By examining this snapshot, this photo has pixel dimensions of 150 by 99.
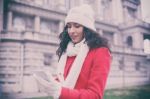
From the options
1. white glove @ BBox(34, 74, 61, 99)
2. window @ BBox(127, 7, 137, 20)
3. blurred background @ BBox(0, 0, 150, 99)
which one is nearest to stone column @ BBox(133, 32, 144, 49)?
blurred background @ BBox(0, 0, 150, 99)

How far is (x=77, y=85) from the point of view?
1290 millimetres

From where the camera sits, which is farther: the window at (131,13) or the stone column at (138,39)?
the window at (131,13)

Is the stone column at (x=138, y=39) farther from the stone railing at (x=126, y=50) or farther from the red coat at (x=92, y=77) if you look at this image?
the red coat at (x=92, y=77)

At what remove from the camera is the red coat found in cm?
112

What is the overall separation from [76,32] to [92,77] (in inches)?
12.7

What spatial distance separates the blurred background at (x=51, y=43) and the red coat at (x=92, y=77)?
475 cm

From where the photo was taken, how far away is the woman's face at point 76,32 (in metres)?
1.37

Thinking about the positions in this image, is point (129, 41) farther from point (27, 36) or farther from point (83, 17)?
point (83, 17)

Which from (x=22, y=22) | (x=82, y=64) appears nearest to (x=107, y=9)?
(x=22, y=22)

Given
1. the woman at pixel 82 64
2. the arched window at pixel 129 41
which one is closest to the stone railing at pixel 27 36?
the arched window at pixel 129 41

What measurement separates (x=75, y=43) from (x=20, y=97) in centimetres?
701

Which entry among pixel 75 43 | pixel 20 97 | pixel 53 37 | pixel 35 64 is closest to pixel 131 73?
pixel 53 37

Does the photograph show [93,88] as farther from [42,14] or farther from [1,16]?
[42,14]

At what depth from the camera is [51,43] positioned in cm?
984
